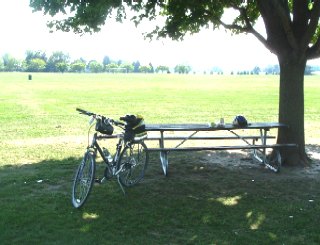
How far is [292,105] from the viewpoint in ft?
30.1

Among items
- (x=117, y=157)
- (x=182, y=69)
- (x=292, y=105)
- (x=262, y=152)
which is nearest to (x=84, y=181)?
(x=117, y=157)

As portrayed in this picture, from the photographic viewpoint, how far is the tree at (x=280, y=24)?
27.6 ft

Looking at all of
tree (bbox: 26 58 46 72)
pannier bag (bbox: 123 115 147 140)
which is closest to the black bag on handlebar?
pannier bag (bbox: 123 115 147 140)

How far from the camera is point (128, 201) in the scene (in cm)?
680

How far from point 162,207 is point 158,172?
2.19 metres

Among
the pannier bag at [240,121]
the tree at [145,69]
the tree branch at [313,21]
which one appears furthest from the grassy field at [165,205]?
the tree at [145,69]

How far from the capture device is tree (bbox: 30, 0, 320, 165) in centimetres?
842

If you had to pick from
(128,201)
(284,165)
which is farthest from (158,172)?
(284,165)

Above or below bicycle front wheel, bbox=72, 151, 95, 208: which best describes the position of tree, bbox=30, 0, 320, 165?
above

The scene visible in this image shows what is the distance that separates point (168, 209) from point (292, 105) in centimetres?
403

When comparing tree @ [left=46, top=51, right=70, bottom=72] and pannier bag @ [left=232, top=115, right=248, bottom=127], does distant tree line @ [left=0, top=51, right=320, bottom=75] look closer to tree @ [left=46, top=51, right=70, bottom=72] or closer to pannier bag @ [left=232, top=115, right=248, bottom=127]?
tree @ [left=46, top=51, right=70, bottom=72]

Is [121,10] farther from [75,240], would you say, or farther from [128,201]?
[75,240]

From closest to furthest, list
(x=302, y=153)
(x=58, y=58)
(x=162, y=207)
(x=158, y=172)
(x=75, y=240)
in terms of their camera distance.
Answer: (x=75, y=240), (x=162, y=207), (x=158, y=172), (x=302, y=153), (x=58, y=58)

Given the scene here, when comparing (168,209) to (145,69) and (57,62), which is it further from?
(145,69)
